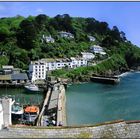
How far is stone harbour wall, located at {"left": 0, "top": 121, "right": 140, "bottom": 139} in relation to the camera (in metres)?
5.24

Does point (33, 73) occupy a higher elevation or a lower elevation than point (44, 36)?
lower

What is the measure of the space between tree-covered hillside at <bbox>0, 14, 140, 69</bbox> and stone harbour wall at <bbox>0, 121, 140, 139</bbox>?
1060 inches

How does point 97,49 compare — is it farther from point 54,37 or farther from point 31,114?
point 31,114

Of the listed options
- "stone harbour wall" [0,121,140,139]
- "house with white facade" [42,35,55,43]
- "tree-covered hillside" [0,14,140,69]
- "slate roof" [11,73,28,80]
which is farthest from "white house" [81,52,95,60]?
"stone harbour wall" [0,121,140,139]

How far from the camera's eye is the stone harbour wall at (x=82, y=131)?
5.24 meters

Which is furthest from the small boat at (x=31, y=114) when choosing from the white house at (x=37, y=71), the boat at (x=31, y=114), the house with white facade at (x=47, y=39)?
the house with white facade at (x=47, y=39)

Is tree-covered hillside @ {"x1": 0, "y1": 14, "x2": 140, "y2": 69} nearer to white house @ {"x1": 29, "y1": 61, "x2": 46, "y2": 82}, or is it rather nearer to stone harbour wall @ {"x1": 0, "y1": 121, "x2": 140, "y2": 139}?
white house @ {"x1": 29, "y1": 61, "x2": 46, "y2": 82}

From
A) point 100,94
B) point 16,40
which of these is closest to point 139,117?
point 100,94

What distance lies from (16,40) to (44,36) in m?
3.62

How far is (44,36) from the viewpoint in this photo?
39.6 m

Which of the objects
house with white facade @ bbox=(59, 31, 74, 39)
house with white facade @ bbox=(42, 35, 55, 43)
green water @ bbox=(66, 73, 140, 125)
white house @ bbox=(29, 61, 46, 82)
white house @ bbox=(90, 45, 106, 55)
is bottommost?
green water @ bbox=(66, 73, 140, 125)

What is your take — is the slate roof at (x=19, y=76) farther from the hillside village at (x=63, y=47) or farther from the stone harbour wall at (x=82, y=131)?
the stone harbour wall at (x=82, y=131)

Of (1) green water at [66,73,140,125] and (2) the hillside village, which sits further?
(2) the hillside village

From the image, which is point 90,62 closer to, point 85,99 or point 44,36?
point 44,36
